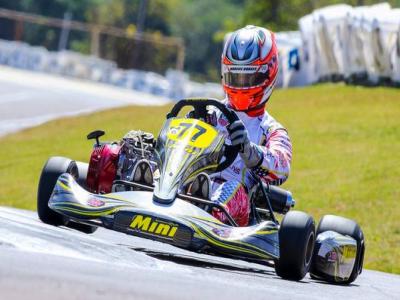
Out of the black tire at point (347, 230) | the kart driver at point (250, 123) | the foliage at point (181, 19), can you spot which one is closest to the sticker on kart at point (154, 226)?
the kart driver at point (250, 123)

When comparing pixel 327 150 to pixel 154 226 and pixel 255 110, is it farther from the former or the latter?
pixel 154 226

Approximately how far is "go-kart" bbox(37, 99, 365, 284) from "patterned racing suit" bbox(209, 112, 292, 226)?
3.0 inches

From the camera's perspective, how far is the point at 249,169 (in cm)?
755

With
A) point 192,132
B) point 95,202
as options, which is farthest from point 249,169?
point 95,202

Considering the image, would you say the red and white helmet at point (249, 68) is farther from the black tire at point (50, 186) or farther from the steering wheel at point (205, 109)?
the black tire at point (50, 186)

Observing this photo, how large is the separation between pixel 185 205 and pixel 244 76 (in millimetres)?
1389

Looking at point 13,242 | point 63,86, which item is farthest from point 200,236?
point 63,86

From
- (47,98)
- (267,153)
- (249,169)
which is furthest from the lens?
(47,98)

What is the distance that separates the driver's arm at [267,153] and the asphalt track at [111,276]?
633 millimetres

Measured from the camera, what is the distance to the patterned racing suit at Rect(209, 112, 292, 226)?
7254mm

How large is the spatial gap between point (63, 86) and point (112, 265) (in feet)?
106

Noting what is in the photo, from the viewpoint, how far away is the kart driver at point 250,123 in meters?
7.29

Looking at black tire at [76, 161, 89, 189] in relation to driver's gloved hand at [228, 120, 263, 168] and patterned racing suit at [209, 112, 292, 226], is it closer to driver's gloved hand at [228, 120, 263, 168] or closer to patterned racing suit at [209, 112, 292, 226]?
patterned racing suit at [209, 112, 292, 226]

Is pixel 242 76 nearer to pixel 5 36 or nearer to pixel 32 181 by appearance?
pixel 32 181
